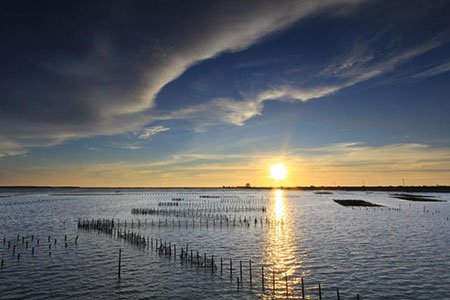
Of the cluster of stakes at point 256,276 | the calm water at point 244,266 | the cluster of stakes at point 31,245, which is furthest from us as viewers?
the cluster of stakes at point 31,245

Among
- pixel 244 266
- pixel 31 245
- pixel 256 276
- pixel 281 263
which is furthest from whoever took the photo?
pixel 31 245

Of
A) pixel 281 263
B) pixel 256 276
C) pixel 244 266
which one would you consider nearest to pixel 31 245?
pixel 244 266

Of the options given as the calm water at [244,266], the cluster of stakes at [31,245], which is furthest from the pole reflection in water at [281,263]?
the cluster of stakes at [31,245]

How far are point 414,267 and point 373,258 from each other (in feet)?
16.5

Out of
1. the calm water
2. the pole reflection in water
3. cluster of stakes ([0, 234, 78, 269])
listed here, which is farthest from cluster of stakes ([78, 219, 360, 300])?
cluster of stakes ([0, 234, 78, 269])

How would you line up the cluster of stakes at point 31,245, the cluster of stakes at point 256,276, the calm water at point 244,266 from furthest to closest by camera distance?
the cluster of stakes at point 31,245 → the calm water at point 244,266 → the cluster of stakes at point 256,276

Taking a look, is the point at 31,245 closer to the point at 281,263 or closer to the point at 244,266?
the point at 244,266

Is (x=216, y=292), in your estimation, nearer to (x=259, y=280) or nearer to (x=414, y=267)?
(x=259, y=280)

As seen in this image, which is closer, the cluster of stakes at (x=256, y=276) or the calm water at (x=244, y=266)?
the cluster of stakes at (x=256, y=276)

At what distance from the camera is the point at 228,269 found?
34.3 metres

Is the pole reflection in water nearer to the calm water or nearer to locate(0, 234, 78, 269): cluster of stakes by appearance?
the calm water

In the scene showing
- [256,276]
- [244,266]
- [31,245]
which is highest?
[31,245]

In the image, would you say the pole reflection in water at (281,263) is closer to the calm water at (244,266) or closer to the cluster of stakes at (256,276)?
the cluster of stakes at (256,276)

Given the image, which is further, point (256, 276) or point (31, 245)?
point (31, 245)
